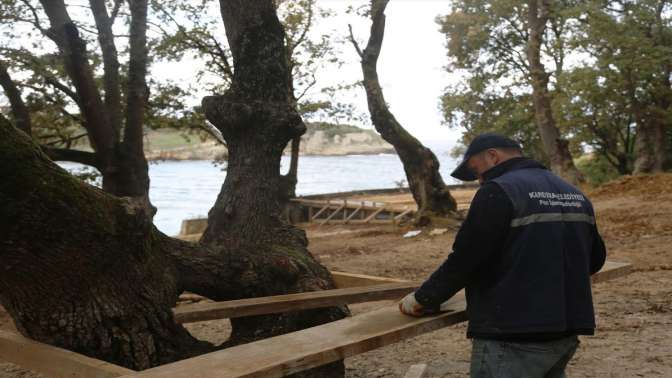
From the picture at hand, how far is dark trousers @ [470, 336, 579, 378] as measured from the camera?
3.09 m

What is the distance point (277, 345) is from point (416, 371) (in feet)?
7.44

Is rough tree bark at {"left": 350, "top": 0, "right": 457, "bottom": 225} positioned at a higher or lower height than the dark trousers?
higher

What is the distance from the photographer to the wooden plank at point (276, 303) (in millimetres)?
4184

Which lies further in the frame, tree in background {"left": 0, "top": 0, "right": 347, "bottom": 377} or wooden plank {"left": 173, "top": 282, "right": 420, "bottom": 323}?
wooden plank {"left": 173, "top": 282, "right": 420, "bottom": 323}

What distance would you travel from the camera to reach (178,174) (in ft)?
370

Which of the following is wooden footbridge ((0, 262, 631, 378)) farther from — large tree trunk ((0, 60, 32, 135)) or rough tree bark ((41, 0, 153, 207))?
large tree trunk ((0, 60, 32, 135))

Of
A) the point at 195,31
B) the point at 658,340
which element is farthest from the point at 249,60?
the point at 195,31

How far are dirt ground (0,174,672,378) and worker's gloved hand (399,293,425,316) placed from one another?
191cm

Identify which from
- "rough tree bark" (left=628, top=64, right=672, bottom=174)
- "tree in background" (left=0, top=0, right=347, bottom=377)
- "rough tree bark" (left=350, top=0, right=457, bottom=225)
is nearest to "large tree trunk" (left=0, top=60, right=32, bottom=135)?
"tree in background" (left=0, top=0, right=347, bottom=377)

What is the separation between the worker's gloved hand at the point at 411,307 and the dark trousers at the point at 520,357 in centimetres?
49

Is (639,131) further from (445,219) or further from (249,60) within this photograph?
(249,60)

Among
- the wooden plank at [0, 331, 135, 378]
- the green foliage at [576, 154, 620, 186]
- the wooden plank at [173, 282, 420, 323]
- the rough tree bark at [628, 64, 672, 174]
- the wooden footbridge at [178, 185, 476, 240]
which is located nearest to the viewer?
the wooden plank at [0, 331, 135, 378]

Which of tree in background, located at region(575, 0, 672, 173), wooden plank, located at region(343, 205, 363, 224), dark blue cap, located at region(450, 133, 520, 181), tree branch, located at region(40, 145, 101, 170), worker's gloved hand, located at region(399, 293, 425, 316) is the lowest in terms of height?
wooden plank, located at region(343, 205, 363, 224)

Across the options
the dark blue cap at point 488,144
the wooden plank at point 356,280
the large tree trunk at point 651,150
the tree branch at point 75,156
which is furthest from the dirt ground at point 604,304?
the large tree trunk at point 651,150
